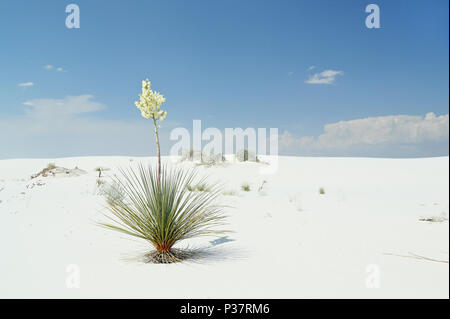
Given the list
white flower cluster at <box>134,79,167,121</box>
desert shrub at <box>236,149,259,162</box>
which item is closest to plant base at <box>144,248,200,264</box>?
white flower cluster at <box>134,79,167,121</box>

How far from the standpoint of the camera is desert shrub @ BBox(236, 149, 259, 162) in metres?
18.0

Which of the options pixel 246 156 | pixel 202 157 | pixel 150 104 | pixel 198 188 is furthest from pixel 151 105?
pixel 246 156

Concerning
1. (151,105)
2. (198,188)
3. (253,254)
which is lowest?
(253,254)

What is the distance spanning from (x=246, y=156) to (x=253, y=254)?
1444cm

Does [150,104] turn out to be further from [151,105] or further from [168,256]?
[168,256]

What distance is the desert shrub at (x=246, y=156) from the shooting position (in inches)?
707

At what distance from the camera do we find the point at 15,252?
3699 mm

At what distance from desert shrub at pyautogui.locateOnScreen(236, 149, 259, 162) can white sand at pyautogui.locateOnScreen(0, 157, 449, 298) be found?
10397 mm

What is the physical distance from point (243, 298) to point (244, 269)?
2.11 ft

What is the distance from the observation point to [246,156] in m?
18.0

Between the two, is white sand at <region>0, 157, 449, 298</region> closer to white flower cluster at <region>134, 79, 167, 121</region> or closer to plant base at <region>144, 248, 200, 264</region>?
plant base at <region>144, 248, 200, 264</region>

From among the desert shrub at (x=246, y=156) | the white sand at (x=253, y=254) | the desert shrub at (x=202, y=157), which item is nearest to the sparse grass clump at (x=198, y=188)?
the white sand at (x=253, y=254)

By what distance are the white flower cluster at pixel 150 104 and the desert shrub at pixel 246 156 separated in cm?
1468
